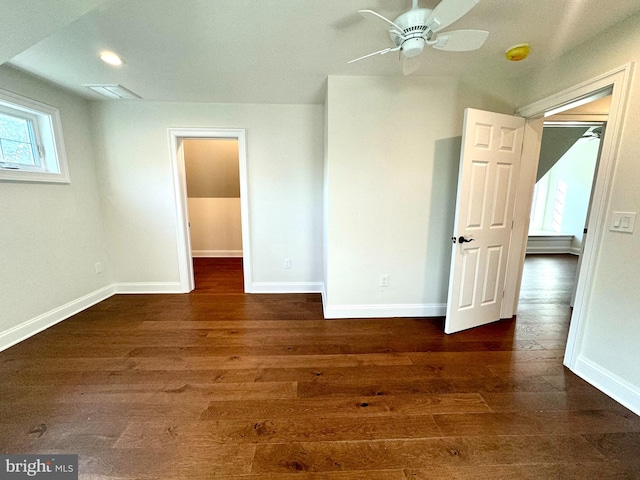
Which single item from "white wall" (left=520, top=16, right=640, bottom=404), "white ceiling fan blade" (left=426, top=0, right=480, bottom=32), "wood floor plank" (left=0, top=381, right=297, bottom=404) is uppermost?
"white ceiling fan blade" (left=426, top=0, right=480, bottom=32)

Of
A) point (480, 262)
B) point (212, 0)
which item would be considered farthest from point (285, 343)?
point (212, 0)

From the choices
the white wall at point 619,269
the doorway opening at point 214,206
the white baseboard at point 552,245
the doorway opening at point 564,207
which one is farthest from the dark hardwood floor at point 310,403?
the white baseboard at point 552,245

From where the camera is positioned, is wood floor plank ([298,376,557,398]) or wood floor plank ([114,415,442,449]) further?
wood floor plank ([298,376,557,398])

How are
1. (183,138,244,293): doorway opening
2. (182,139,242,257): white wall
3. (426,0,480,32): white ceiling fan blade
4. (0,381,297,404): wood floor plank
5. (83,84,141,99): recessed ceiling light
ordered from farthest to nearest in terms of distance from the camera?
1. (182,139,242,257): white wall
2. (183,138,244,293): doorway opening
3. (83,84,141,99): recessed ceiling light
4. (0,381,297,404): wood floor plank
5. (426,0,480,32): white ceiling fan blade

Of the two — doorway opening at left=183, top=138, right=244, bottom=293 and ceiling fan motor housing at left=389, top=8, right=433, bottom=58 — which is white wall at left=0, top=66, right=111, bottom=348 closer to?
doorway opening at left=183, top=138, right=244, bottom=293

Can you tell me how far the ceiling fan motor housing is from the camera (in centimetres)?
127

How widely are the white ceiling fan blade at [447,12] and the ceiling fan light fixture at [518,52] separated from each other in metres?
0.97

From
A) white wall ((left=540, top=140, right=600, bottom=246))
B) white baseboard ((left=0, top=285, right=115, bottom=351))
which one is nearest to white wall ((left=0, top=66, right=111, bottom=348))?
white baseboard ((left=0, top=285, right=115, bottom=351))

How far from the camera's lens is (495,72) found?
2.16 m

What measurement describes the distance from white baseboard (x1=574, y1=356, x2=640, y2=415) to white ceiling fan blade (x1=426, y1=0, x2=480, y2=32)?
7.63ft

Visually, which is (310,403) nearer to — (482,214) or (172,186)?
(482,214)

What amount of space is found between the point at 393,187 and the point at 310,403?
1.92m

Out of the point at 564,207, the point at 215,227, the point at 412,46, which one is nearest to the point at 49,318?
the point at 215,227

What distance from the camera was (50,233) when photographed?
7.87 ft
